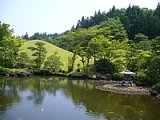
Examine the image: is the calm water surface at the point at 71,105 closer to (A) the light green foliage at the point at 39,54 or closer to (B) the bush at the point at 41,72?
(B) the bush at the point at 41,72

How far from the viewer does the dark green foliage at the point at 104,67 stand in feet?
191

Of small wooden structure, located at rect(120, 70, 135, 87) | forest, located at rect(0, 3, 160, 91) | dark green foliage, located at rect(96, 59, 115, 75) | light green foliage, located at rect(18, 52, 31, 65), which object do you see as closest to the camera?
small wooden structure, located at rect(120, 70, 135, 87)

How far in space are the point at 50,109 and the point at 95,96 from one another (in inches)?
360

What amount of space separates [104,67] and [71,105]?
29804 mm

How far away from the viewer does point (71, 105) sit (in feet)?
96.8

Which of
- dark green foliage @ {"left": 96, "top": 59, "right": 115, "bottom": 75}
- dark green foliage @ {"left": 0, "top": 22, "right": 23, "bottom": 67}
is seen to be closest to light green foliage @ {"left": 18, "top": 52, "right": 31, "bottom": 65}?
dark green foliage @ {"left": 0, "top": 22, "right": 23, "bottom": 67}

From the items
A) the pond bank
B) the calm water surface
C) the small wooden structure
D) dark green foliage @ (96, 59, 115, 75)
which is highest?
dark green foliage @ (96, 59, 115, 75)

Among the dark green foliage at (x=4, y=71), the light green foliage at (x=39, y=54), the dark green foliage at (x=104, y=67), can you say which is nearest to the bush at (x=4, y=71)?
the dark green foliage at (x=4, y=71)

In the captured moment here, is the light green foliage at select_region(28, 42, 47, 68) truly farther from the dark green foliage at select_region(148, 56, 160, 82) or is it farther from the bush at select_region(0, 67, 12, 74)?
the dark green foliage at select_region(148, 56, 160, 82)

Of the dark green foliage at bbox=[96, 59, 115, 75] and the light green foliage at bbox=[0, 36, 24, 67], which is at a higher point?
the light green foliage at bbox=[0, 36, 24, 67]

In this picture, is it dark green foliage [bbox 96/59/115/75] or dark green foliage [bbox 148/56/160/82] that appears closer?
dark green foliage [bbox 148/56/160/82]

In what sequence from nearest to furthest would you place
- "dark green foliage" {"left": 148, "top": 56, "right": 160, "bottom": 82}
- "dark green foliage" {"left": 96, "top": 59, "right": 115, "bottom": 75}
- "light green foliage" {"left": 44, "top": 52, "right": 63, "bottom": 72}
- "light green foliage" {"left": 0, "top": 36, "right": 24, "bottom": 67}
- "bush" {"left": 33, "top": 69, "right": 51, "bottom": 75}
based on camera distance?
"dark green foliage" {"left": 148, "top": 56, "right": 160, "bottom": 82}
"dark green foliage" {"left": 96, "top": 59, "right": 115, "bottom": 75}
"bush" {"left": 33, "top": 69, "right": 51, "bottom": 75}
"light green foliage" {"left": 44, "top": 52, "right": 63, "bottom": 72}
"light green foliage" {"left": 0, "top": 36, "right": 24, "bottom": 67}

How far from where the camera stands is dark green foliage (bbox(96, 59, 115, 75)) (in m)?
58.3

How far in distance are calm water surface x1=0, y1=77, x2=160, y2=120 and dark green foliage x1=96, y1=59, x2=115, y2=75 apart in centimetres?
1901
